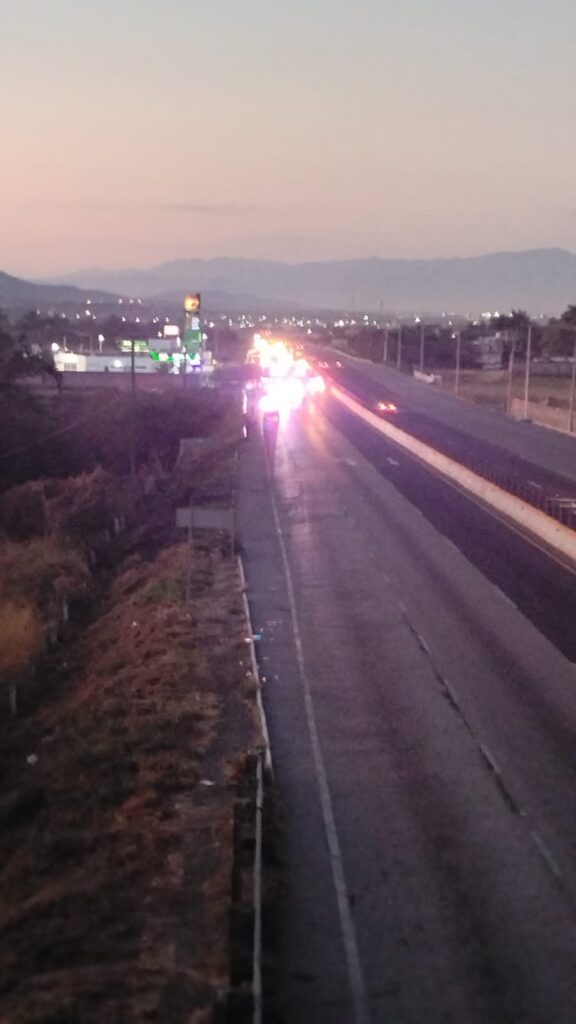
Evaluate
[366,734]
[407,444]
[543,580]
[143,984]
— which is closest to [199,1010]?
[143,984]

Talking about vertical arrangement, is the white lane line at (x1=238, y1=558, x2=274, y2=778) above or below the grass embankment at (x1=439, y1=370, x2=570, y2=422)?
above

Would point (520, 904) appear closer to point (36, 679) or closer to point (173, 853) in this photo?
point (173, 853)

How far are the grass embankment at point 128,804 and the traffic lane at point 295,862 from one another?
0.34 metres

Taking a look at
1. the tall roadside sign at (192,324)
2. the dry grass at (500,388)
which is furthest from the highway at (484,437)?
the tall roadside sign at (192,324)

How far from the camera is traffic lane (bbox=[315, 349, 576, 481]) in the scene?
53125 mm

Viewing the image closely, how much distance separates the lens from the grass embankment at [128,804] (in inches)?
355

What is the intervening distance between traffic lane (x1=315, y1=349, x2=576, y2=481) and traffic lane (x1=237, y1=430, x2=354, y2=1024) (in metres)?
27.5

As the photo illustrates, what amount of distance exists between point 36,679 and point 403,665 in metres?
6.77

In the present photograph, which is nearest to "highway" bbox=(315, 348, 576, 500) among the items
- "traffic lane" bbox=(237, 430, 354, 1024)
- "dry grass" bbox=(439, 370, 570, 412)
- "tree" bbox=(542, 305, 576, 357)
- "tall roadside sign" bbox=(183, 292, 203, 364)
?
"dry grass" bbox=(439, 370, 570, 412)

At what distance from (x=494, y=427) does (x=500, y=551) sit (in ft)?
129

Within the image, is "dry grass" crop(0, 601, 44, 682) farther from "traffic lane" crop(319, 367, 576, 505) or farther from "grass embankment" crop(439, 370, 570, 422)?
"grass embankment" crop(439, 370, 570, 422)

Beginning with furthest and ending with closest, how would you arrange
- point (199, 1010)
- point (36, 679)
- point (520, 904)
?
1. point (36, 679)
2. point (520, 904)
3. point (199, 1010)

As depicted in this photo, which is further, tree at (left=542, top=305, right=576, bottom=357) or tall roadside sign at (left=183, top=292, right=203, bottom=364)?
tree at (left=542, top=305, right=576, bottom=357)

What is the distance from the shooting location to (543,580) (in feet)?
85.1
